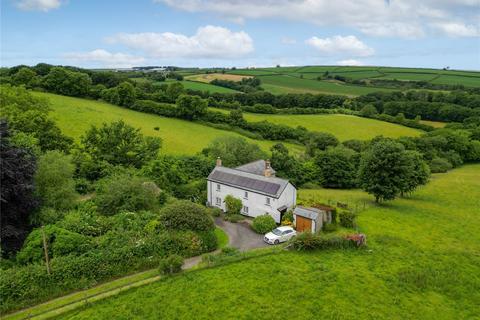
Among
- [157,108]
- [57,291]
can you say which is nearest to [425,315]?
[57,291]

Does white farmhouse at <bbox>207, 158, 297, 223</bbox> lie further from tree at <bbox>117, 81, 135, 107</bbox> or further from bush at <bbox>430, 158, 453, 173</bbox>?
tree at <bbox>117, 81, 135, 107</bbox>

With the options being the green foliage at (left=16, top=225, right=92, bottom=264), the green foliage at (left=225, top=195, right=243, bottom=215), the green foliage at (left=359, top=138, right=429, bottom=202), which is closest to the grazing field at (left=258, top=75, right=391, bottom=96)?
the green foliage at (left=359, top=138, right=429, bottom=202)

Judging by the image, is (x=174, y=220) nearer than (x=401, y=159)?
Yes

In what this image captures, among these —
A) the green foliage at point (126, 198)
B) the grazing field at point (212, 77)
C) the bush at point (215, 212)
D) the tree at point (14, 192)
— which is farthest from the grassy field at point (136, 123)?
the grazing field at point (212, 77)

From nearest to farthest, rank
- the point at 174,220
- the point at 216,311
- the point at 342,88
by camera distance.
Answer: the point at 216,311 → the point at 174,220 → the point at 342,88

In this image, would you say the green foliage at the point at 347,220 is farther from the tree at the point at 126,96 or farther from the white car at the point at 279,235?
the tree at the point at 126,96

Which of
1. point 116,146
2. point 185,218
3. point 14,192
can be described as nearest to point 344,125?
point 116,146

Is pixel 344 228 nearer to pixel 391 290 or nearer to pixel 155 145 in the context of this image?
pixel 391 290
